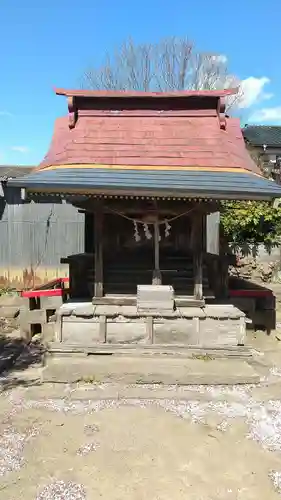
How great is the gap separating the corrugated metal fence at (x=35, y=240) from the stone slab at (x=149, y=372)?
7239 mm

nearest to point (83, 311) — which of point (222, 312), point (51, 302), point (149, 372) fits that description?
point (149, 372)

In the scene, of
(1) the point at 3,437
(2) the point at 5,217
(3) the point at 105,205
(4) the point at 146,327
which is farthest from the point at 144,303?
(2) the point at 5,217

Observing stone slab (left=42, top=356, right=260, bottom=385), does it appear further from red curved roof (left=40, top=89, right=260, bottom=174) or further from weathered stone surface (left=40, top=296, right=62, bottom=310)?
red curved roof (left=40, top=89, right=260, bottom=174)

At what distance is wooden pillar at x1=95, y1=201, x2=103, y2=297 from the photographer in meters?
7.69

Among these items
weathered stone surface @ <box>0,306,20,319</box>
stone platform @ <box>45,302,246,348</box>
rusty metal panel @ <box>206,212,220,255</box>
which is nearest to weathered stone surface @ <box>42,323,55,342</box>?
stone platform @ <box>45,302,246,348</box>

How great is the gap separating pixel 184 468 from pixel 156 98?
7498 mm

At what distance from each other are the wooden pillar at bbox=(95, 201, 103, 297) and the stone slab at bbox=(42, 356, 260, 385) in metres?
1.50

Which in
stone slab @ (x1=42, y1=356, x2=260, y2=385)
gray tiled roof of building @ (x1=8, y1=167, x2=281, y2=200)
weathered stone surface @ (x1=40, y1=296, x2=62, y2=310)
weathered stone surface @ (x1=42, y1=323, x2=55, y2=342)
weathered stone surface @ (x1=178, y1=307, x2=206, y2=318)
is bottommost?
stone slab @ (x1=42, y1=356, x2=260, y2=385)

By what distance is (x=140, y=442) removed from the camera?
188 inches

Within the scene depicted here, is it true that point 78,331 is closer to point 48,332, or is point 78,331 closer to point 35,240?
point 48,332

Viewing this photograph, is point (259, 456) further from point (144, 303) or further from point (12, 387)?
point (12, 387)

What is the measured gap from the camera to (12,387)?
6.41m

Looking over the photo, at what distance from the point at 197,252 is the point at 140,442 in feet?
12.7

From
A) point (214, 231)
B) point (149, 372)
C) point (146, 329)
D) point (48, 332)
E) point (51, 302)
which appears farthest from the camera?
point (214, 231)
